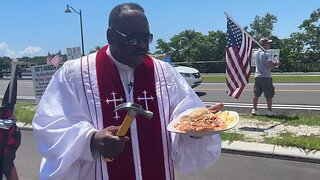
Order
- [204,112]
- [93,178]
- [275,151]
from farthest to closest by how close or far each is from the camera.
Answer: [275,151] < [204,112] < [93,178]

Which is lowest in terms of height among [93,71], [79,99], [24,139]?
[24,139]

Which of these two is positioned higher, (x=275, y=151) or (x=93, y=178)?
(x=93, y=178)

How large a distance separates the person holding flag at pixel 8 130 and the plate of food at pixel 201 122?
223 cm

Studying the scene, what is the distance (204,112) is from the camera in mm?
2223

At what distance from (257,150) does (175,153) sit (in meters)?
4.66

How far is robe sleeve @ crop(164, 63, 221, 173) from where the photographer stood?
224cm

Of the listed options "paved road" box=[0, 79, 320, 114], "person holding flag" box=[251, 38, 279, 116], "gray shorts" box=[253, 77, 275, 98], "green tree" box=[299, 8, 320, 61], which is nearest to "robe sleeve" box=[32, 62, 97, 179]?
"person holding flag" box=[251, 38, 279, 116]

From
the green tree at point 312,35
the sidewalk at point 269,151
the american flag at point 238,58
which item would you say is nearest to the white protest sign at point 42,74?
the american flag at point 238,58

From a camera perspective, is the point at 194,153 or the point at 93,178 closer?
the point at 93,178

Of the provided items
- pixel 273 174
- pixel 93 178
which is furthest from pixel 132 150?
pixel 273 174

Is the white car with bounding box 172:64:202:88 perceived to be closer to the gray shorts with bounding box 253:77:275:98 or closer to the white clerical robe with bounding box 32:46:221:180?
the gray shorts with bounding box 253:77:275:98

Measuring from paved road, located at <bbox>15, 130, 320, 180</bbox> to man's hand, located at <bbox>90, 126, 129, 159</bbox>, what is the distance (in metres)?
3.96

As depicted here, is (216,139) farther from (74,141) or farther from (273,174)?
(273,174)

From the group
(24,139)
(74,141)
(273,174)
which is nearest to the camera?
(74,141)
